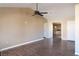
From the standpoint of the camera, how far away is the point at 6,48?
7582 millimetres

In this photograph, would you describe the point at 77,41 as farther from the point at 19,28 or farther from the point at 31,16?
the point at 31,16

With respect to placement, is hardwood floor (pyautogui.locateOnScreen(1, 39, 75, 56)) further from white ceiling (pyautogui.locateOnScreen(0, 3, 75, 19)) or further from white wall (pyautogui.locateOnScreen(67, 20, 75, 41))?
white wall (pyautogui.locateOnScreen(67, 20, 75, 41))

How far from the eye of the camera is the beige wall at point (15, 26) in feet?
24.2

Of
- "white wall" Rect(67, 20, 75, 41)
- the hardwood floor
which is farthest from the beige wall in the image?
"white wall" Rect(67, 20, 75, 41)

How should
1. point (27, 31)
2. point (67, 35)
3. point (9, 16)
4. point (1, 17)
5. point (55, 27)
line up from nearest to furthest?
1. point (1, 17)
2. point (9, 16)
3. point (27, 31)
4. point (67, 35)
5. point (55, 27)

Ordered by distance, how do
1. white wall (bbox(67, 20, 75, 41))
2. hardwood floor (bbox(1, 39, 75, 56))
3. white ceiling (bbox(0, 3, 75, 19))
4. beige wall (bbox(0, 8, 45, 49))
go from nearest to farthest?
white ceiling (bbox(0, 3, 75, 19)), hardwood floor (bbox(1, 39, 75, 56)), beige wall (bbox(0, 8, 45, 49)), white wall (bbox(67, 20, 75, 41))

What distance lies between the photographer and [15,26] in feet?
27.2

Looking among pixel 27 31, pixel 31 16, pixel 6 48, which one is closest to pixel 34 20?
pixel 31 16

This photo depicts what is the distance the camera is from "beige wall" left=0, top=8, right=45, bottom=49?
7.36 meters

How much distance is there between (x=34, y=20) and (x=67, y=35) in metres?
3.46

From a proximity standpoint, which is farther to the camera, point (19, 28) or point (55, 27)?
point (55, 27)

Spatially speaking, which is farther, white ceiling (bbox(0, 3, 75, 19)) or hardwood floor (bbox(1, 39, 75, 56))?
hardwood floor (bbox(1, 39, 75, 56))

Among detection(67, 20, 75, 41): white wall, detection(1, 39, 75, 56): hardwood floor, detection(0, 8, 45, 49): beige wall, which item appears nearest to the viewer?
detection(1, 39, 75, 56): hardwood floor

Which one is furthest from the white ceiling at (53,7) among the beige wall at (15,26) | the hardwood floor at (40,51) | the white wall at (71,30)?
the white wall at (71,30)
